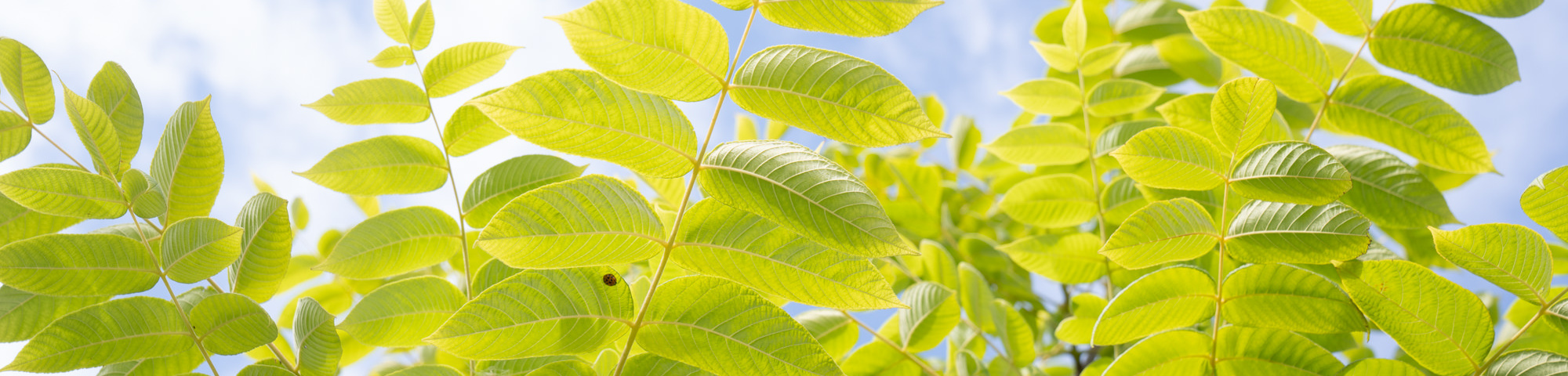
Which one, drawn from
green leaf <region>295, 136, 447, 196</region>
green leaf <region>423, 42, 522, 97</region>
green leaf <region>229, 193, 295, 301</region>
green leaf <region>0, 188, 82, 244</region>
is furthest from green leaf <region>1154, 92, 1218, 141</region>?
green leaf <region>0, 188, 82, 244</region>

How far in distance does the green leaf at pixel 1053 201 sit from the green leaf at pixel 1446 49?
54cm

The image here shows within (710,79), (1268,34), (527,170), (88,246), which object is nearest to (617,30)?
(710,79)

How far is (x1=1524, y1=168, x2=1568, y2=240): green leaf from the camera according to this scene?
89 centimetres

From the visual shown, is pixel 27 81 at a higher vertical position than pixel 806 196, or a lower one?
higher

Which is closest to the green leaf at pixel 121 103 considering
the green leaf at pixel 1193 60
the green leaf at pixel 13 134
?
the green leaf at pixel 13 134

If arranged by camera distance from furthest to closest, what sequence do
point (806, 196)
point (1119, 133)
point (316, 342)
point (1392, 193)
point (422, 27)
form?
point (1119, 133) → point (422, 27) → point (1392, 193) → point (316, 342) → point (806, 196)

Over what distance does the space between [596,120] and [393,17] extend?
0.68 meters

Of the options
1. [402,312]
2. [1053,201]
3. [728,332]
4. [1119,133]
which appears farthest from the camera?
[1053,201]

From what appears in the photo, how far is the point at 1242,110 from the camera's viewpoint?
990 millimetres

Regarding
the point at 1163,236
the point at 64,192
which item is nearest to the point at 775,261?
the point at 1163,236

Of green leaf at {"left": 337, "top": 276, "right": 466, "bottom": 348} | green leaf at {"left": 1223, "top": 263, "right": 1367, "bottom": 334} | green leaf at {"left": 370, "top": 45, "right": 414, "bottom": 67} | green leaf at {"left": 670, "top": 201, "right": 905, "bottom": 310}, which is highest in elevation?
green leaf at {"left": 370, "top": 45, "right": 414, "bottom": 67}

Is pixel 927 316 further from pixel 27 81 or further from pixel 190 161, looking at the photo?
pixel 27 81

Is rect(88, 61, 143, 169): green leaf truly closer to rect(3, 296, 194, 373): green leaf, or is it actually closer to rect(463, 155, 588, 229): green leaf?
rect(3, 296, 194, 373): green leaf

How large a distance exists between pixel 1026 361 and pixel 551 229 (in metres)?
1.05
